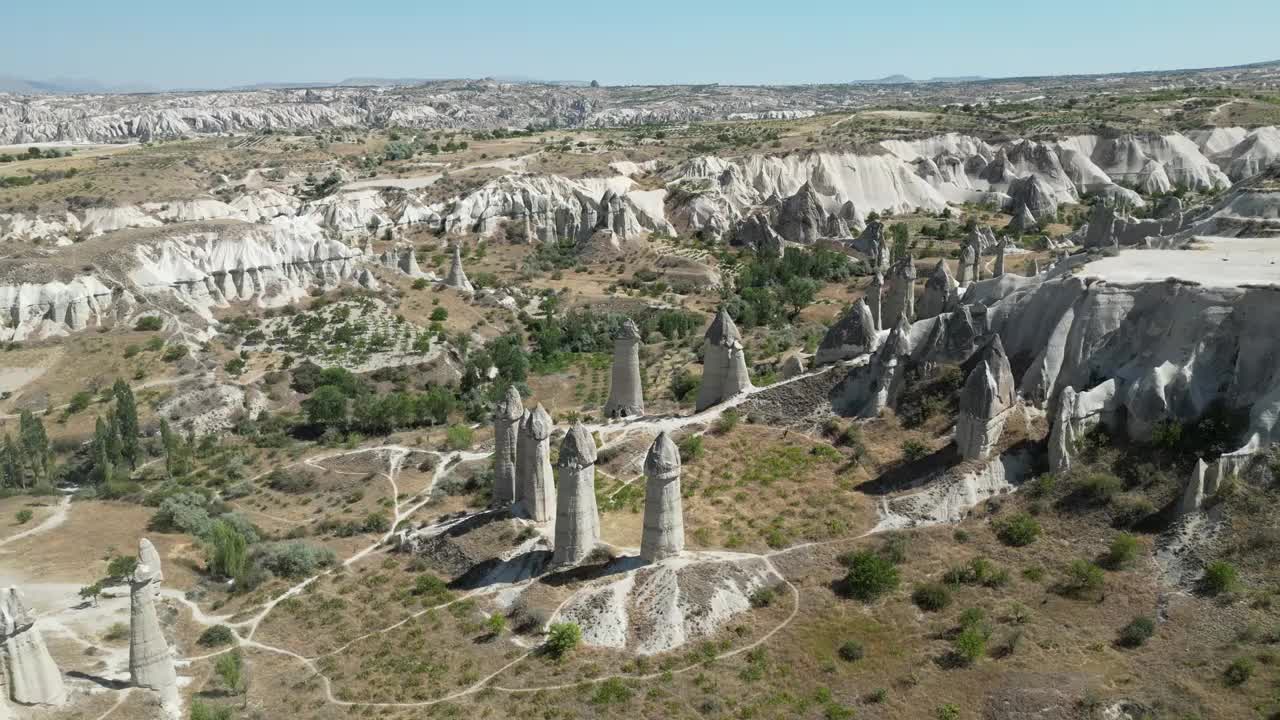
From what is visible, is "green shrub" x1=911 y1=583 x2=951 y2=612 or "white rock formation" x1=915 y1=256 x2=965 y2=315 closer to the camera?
"green shrub" x1=911 y1=583 x2=951 y2=612

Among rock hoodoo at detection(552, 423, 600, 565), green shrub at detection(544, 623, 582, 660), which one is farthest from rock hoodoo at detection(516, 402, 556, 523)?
green shrub at detection(544, 623, 582, 660)

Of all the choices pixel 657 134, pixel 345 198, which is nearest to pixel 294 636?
pixel 345 198

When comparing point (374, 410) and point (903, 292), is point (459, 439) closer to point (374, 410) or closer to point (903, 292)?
point (374, 410)

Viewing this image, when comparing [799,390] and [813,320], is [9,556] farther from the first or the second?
[813,320]

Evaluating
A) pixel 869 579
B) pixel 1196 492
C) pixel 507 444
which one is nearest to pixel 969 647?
pixel 869 579

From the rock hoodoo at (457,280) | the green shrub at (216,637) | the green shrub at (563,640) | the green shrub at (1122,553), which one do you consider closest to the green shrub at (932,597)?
the green shrub at (1122,553)

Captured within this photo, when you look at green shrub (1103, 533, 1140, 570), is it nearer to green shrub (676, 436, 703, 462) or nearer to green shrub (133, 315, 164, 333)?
green shrub (676, 436, 703, 462)
